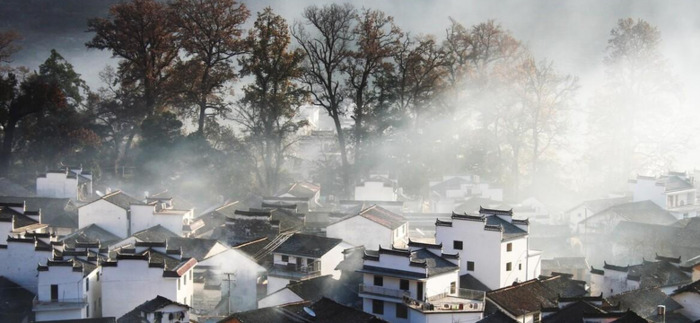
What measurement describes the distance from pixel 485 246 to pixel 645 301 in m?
2.80

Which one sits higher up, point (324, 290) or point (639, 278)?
point (639, 278)

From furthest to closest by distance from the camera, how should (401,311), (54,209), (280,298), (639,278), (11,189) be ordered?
(11,189)
(54,209)
(639,278)
(280,298)
(401,311)

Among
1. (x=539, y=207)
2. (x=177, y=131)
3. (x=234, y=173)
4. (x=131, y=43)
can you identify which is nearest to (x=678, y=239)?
(x=539, y=207)

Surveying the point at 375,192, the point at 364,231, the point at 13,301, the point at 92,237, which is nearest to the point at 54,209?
the point at 92,237

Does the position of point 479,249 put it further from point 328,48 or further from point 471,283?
point 328,48

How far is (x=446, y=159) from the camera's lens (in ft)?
76.9

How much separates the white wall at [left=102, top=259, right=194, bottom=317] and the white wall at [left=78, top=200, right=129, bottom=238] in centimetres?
385

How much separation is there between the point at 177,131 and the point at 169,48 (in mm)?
2196

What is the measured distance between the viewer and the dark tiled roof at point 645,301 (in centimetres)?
1347

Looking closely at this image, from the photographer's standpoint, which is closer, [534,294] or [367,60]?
[534,294]

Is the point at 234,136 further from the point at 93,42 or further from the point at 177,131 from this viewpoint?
the point at 93,42

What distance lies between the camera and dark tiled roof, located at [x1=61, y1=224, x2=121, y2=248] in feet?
55.8

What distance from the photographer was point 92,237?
17.5 m

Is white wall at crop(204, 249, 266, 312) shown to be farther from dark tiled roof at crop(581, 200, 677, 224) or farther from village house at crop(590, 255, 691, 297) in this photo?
dark tiled roof at crop(581, 200, 677, 224)
